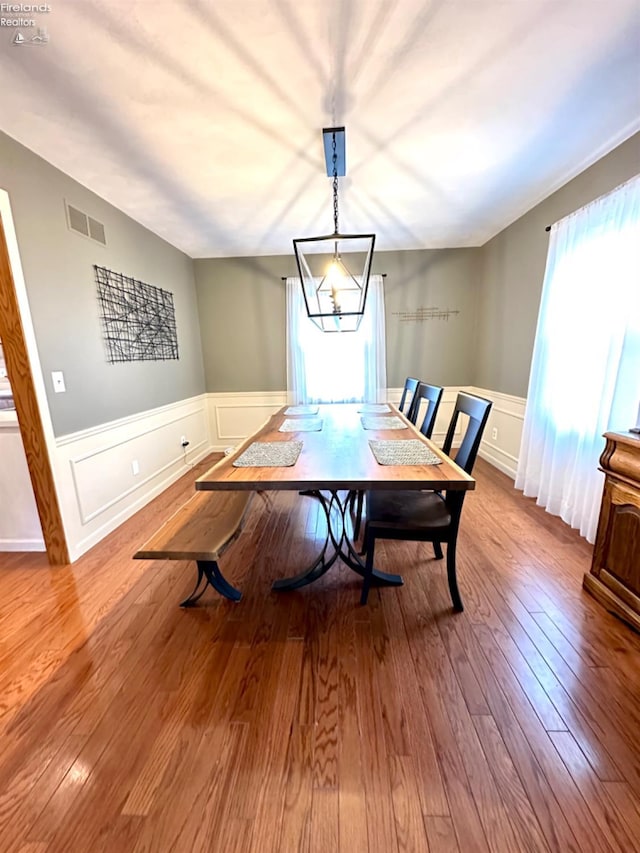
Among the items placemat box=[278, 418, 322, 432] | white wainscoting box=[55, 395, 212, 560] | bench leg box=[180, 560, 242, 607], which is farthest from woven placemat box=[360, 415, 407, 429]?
white wainscoting box=[55, 395, 212, 560]

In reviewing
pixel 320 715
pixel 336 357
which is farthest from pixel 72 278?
pixel 320 715

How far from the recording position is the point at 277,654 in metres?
1.46

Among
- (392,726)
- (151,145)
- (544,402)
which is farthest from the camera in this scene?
(544,402)

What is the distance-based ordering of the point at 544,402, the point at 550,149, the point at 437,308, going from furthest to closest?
the point at 437,308 < the point at 544,402 < the point at 550,149

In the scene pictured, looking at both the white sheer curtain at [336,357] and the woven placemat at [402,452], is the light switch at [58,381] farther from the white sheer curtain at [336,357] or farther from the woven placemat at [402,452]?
the white sheer curtain at [336,357]

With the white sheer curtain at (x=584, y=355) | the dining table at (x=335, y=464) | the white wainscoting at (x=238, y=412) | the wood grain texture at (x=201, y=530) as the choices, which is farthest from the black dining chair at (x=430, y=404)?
the white wainscoting at (x=238, y=412)

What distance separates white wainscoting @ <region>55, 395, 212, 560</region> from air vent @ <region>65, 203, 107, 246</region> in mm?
1362

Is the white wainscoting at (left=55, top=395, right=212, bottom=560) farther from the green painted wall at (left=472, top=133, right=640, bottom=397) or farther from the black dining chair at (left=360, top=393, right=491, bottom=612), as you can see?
the green painted wall at (left=472, top=133, right=640, bottom=397)

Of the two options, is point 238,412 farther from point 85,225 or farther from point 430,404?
point 430,404

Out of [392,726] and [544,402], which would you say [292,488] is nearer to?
[392,726]

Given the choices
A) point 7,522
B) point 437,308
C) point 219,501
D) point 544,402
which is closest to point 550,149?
point 544,402

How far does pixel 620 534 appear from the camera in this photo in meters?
1.59

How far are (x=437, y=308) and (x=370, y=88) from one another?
9.19 feet

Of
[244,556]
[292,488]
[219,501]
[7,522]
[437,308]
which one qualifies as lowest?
[244,556]
